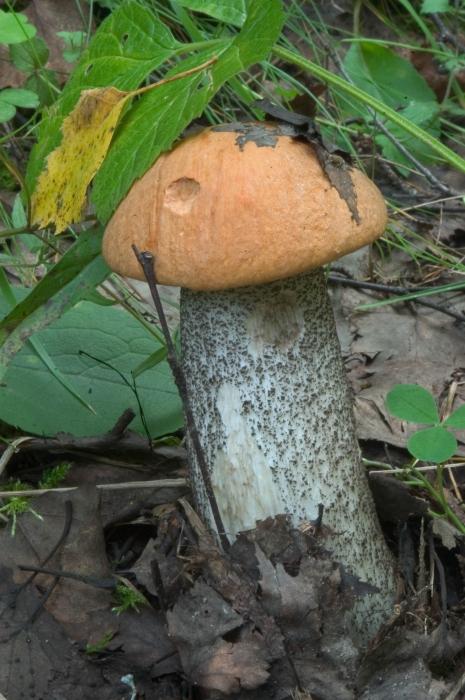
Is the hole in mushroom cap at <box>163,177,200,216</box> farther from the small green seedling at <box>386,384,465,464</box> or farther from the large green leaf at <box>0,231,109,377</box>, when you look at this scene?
the small green seedling at <box>386,384,465,464</box>

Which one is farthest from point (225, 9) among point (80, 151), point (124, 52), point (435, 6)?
point (435, 6)

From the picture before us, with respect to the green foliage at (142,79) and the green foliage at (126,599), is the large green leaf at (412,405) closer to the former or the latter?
the green foliage at (126,599)

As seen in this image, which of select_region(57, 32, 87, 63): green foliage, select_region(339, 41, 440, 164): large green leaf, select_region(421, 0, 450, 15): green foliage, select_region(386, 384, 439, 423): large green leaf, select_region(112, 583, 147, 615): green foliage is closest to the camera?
select_region(112, 583, 147, 615): green foliage

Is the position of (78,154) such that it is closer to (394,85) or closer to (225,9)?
(225,9)

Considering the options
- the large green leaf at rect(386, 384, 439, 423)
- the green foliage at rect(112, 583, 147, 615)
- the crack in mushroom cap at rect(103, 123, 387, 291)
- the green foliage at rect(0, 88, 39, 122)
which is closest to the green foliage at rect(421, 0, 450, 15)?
the green foliage at rect(0, 88, 39, 122)

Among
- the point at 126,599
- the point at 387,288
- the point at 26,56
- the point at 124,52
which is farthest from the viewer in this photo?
the point at 387,288

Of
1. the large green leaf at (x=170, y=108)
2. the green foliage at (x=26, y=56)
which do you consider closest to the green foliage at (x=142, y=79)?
the large green leaf at (x=170, y=108)
